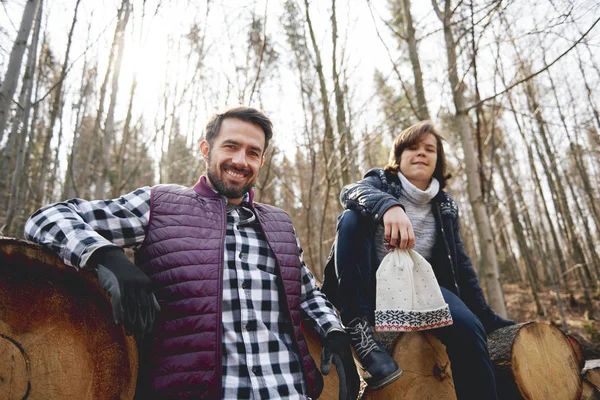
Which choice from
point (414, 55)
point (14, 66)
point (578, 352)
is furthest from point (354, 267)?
point (414, 55)

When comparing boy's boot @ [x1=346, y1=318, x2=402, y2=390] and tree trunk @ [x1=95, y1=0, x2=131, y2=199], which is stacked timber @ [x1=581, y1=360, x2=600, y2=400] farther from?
tree trunk @ [x1=95, y1=0, x2=131, y2=199]

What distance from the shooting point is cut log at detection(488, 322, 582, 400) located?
1950 mm

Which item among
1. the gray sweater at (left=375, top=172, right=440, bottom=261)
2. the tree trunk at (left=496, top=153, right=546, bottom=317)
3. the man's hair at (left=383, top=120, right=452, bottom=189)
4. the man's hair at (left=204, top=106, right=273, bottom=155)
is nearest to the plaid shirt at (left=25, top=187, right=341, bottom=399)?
the man's hair at (left=204, top=106, right=273, bottom=155)

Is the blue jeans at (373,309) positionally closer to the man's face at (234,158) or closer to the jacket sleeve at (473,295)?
the jacket sleeve at (473,295)

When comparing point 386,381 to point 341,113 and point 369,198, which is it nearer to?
point 369,198

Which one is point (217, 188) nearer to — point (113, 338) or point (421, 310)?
point (113, 338)

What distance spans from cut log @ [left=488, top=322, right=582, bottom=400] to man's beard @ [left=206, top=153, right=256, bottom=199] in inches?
64.1

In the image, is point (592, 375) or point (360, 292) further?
point (592, 375)

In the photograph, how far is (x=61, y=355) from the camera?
1.14 metres

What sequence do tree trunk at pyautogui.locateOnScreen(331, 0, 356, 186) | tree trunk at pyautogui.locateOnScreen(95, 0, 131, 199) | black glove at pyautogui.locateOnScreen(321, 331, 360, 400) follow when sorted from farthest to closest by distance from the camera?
tree trunk at pyautogui.locateOnScreen(95, 0, 131, 199) → tree trunk at pyautogui.locateOnScreen(331, 0, 356, 186) → black glove at pyautogui.locateOnScreen(321, 331, 360, 400)

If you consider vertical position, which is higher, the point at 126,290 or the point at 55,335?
the point at 126,290

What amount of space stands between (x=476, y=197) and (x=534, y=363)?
1.96m

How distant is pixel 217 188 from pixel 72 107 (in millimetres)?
10161

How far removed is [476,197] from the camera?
145 inches
